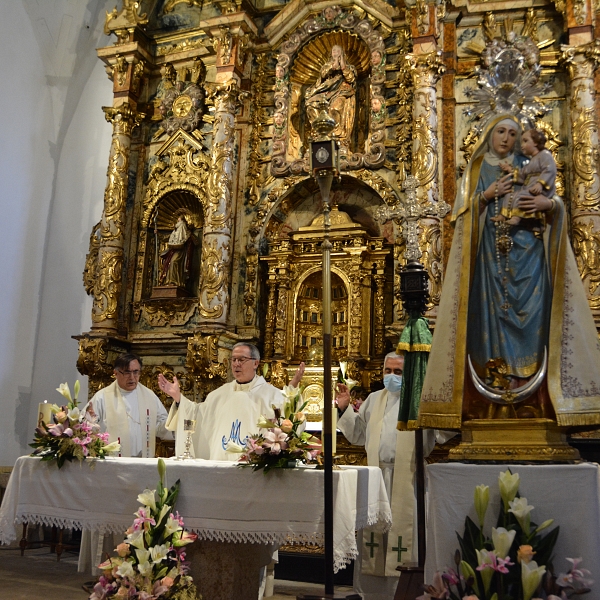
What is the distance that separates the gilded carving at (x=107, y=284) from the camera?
10.3m

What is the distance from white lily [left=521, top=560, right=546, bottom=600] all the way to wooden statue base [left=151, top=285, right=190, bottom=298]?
24.8 feet

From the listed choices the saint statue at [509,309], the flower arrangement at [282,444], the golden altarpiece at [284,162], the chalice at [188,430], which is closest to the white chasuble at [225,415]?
the chalice at [188,430]

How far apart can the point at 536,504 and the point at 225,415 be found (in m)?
3.19

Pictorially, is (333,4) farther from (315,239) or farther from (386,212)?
(386,212)

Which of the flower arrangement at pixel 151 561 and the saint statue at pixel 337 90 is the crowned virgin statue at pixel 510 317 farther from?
the saint statue at pixel 337 90

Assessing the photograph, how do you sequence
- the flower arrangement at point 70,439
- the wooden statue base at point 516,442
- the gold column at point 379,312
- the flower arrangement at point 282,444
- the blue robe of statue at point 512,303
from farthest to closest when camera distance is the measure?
the gold column at point 379,312, the flower arrangement at point 70,439, the flower arrangement at point 282,444, the blue robe of statue at point 512,303, the wooden statue base at point 516,442

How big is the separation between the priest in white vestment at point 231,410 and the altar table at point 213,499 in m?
1.04

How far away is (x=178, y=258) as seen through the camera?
413 inches

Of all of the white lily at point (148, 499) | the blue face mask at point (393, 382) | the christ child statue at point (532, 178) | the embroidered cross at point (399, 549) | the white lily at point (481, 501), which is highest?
the christ child statue at point (532, 178)

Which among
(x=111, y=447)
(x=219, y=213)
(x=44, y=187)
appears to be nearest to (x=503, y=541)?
(x=111, y=447)

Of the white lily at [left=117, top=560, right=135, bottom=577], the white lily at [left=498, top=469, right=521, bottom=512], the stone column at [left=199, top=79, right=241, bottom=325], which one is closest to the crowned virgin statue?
the white lily at [left=498, top=469, right=521, bottom=512]

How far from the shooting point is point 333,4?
34.3 ft

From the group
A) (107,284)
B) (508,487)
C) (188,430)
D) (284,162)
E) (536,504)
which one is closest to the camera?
(508,487)

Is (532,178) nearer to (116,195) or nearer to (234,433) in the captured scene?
(234,433)
